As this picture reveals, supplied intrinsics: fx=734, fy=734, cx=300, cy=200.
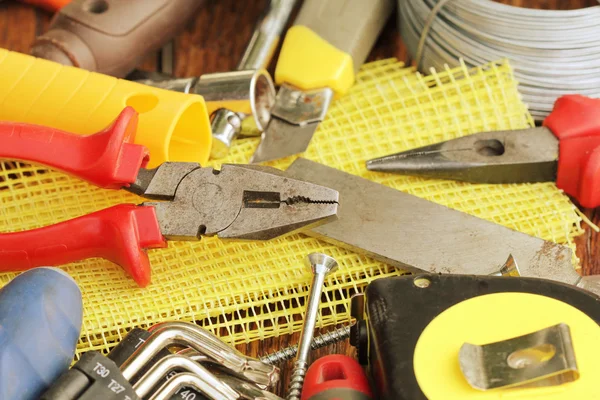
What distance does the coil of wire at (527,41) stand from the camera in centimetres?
78

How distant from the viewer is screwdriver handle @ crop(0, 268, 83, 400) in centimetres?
49

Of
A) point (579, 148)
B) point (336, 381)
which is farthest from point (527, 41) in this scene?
point (336, 381)

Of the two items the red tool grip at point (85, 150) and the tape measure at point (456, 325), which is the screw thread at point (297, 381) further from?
the red tool grip at point (85, 150)

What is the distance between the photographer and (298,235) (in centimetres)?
71

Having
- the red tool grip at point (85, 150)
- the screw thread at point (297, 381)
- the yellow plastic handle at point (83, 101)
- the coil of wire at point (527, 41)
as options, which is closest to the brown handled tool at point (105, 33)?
the yellow plastic handle at point (83, 101)

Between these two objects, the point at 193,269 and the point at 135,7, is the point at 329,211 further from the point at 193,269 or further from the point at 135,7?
the point at 135,7

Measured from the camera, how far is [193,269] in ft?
2.28

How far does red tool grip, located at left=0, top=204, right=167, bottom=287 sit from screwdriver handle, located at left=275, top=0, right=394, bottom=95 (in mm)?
274

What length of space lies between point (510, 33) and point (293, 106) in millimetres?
248

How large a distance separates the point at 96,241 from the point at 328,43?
354mm

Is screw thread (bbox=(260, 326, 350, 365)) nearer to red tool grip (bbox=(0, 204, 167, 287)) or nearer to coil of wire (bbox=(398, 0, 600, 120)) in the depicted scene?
red tool grip (bbox=(0, 204, 167, 287))

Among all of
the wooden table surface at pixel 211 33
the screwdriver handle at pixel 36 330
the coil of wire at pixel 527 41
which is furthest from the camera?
the wooden table surface at pixel 211 33

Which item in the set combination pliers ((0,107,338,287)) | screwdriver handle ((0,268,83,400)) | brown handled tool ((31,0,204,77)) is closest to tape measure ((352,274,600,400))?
combination pliers ((0,107,338,287))

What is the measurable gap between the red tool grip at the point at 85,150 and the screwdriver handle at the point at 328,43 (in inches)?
9.1
